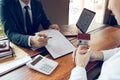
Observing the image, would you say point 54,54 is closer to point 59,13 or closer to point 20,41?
point 20,41

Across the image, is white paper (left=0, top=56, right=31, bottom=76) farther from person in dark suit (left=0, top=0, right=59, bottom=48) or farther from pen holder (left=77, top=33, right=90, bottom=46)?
pen holder (left=77, top=33, right=90, bottom=46)

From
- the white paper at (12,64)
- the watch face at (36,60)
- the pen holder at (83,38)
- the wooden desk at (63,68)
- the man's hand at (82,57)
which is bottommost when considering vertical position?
the wooden desk at (63,68)

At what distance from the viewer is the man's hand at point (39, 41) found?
4.39ft

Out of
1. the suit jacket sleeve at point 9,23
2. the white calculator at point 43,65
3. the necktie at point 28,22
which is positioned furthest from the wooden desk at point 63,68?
the necktie at point 28,22

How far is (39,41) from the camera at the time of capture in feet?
4.38

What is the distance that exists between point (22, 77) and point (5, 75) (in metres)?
0.11

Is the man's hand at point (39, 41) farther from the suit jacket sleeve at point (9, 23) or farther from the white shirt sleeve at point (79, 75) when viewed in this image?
the white shirt sleeve at point (79, 75)

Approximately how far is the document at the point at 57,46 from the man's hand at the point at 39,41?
56 mm

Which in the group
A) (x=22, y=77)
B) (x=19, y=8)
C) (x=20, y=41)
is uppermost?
(x=19, y=8)

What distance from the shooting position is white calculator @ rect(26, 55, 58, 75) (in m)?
1.13

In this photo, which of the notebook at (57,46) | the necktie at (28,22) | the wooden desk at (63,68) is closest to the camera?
the wooden desk at (63,68)

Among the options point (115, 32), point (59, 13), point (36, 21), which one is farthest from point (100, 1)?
point (36, 21)

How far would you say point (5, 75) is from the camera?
1.11m

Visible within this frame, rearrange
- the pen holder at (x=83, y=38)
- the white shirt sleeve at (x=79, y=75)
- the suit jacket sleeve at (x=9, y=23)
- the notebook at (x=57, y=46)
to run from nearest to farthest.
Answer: the white shirt sleeve at (x=79, y=75), the pen holder at (x=83, y=38), the notebook at (x=57, y=46), the suit jacket sleeve at (x=9, y=23)
